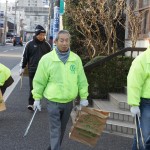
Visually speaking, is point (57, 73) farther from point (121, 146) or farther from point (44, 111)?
point (44, 111)

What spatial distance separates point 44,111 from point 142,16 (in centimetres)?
575

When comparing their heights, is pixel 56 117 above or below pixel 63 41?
below

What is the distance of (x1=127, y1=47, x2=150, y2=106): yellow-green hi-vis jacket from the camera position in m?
4.56

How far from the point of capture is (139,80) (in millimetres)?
4574

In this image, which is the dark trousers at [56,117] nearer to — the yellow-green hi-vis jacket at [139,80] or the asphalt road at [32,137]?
the asphalt road at [32,137]

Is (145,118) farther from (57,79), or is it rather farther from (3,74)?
(3,74)

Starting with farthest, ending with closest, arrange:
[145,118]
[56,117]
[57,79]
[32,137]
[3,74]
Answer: [3,74] → [32,137] → [56,117] → [57,79] → [145,118]

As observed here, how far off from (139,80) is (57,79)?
3.77ft

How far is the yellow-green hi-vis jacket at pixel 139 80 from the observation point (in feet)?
15.0

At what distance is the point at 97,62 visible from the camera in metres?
9.21

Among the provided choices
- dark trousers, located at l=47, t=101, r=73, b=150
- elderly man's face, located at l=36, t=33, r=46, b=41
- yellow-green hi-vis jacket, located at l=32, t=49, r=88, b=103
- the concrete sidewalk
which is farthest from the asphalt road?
elderly man's face, located at l=36, t=33, r=46, b=41

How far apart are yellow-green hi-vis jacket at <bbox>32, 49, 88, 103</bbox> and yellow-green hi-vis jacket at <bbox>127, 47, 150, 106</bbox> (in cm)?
93

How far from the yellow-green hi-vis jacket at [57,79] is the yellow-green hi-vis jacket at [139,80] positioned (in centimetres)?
93

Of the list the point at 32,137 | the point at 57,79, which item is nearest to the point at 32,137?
the point at 32,137
